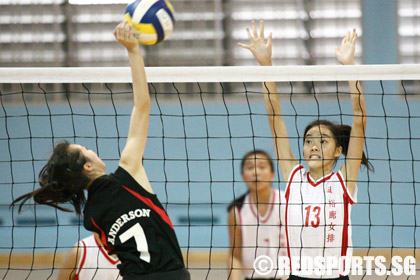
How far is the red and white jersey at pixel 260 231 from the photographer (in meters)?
4.47

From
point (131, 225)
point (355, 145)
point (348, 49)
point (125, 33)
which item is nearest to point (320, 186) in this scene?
point (355, 145)

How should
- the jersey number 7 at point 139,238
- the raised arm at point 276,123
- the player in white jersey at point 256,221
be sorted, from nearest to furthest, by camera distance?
the jersey number 7 at point 139,238 < the raised arm at point 276,123 < the player in white jersey at point 256,221

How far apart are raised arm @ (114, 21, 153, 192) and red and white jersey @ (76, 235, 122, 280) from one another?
2.80 ft

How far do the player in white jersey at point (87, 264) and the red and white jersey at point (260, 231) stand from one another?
1227 millimetres

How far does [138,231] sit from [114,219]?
0.12 meters

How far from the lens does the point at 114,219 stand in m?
2.62

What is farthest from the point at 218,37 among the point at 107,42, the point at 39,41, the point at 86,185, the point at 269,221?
the point at 86,185

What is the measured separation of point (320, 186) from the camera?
11.3 ft

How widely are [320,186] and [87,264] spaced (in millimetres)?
1361

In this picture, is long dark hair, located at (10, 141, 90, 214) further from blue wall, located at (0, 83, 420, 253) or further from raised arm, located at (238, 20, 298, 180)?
blue wall, located at (0, 83, 420, 253)

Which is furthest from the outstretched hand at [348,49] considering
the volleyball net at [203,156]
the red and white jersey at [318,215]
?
the volleyball net at [203,156]

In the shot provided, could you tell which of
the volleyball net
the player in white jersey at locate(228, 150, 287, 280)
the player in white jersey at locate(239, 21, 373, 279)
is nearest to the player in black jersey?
the player in white jersey at locate(239, 21, 373, 279)

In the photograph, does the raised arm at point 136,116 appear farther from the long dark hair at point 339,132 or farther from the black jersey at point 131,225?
the long dark hair at point 339,132

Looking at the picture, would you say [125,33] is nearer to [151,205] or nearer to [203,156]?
[151,205]
